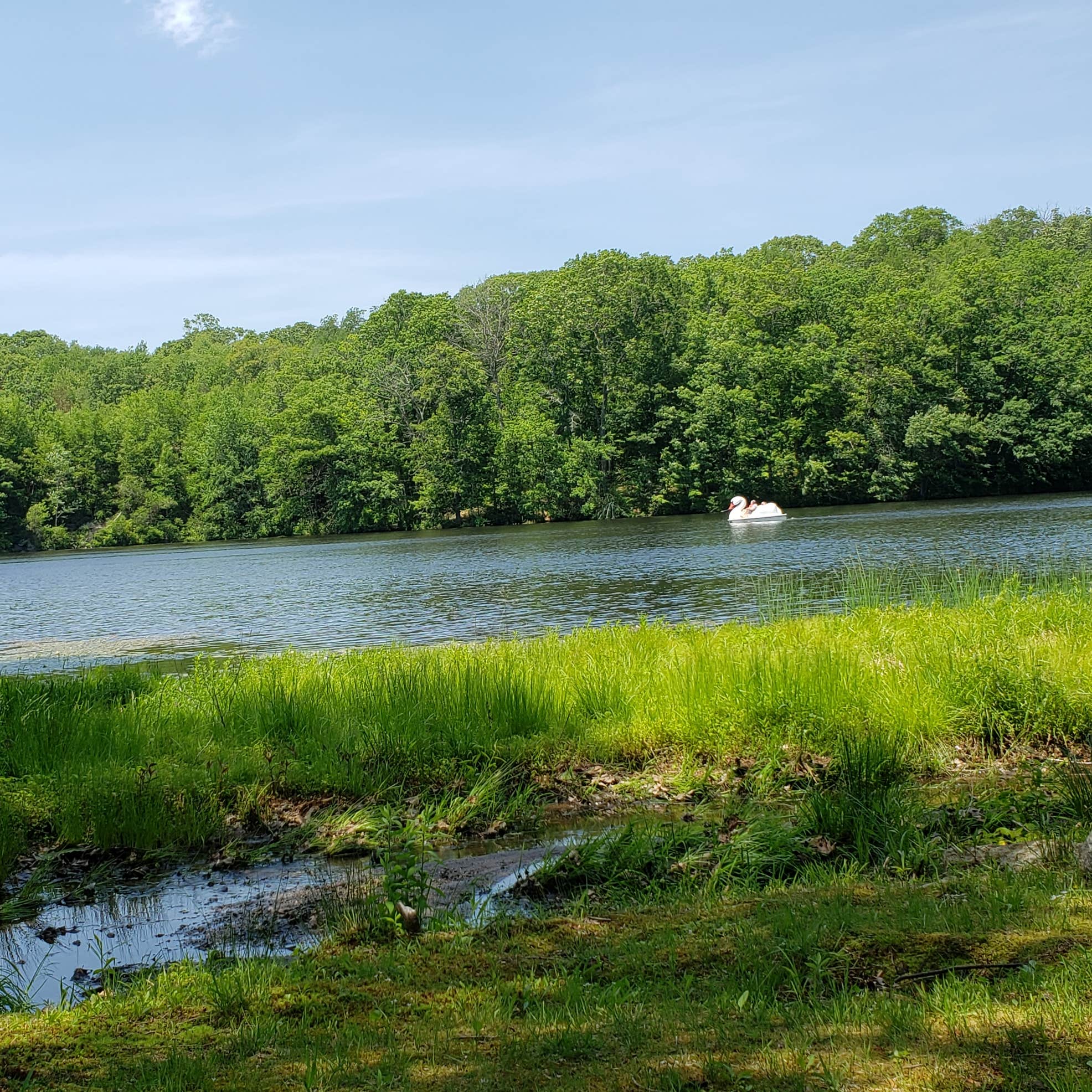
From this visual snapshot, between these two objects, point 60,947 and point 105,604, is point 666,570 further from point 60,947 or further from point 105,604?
point 60,947

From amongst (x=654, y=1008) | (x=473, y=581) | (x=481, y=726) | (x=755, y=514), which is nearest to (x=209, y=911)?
(x=481, y=726)

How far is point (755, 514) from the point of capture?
58.3 m

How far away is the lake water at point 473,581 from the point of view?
21.3 meters

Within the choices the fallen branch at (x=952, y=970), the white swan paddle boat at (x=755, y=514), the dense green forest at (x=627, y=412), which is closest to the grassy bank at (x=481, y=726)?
the fallen branch at (x=952, y=970)

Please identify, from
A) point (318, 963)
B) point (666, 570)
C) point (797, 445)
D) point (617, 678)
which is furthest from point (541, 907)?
point (797, 445)

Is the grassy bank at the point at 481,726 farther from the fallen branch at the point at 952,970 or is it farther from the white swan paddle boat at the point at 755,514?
the white swan paddle boat at the point at 755,514

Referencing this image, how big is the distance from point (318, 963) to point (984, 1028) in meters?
2.92

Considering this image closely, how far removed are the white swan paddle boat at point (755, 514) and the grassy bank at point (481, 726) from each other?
47120 millimetres

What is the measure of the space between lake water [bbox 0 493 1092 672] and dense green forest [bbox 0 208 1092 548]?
14.4 m

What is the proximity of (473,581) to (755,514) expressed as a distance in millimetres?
30357

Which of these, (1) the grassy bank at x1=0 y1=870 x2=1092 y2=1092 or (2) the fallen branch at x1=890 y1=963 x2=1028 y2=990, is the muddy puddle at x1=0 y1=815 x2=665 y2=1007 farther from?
(2) the fallen branch at x1=890 y1=963 x2=1028 y2=990

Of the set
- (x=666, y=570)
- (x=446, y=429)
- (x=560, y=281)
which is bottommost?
(x=666, y=570)

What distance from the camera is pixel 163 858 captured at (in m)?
7.25

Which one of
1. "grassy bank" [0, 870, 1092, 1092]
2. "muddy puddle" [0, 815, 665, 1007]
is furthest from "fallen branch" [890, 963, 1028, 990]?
"muddy puddle" [0, 815, 665, 1007]
